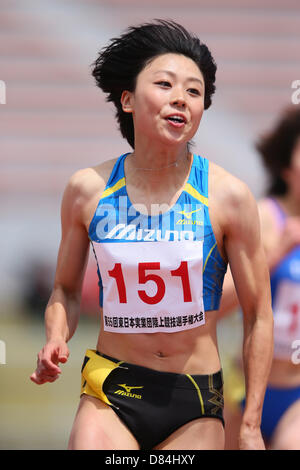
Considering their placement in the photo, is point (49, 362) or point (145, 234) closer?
point (49, 362)

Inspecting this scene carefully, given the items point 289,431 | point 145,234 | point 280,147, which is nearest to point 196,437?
point 145,234

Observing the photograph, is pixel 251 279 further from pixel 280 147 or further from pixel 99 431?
pixel 280 147

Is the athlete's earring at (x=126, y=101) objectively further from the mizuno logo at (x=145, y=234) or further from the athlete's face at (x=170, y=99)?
the mizuno logo at (x=145, y=234)

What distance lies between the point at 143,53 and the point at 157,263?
76 cm

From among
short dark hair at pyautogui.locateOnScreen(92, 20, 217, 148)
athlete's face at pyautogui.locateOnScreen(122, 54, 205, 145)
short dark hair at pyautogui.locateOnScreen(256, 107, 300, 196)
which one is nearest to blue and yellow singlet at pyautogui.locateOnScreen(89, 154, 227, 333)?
athlete's face at pyautogui.locateOnScreen(122, 54, 205, 145)

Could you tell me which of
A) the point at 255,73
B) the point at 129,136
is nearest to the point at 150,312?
the point at 129,136

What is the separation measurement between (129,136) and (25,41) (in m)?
6.43

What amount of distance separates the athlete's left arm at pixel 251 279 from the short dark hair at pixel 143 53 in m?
0.48

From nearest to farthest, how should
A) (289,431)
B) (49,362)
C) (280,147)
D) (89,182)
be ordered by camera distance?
(49,362)
(89,182)
(289,431)
(280,147)

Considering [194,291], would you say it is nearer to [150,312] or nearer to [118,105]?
[150,312]

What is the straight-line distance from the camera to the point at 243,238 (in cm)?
267

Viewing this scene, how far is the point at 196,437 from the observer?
2.65 m

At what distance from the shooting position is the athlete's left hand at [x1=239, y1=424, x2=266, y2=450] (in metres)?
2.58
